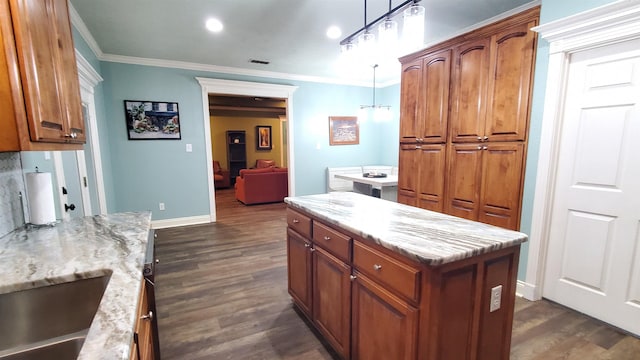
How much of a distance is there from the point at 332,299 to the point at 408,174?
6.44ft

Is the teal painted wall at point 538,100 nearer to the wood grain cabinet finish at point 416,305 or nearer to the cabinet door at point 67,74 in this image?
the wood grain cabinet finish at point 416,305

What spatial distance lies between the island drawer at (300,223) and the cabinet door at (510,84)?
178 cm

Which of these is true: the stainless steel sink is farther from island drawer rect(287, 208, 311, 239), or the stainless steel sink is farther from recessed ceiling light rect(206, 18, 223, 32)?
recessed ceiling light rect(206, 18, 223, 32)

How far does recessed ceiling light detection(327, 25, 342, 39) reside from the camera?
3.08m

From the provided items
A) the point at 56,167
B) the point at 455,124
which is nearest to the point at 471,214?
the point at 455,124

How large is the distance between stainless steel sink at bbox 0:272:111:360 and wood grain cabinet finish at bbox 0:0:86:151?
53cm

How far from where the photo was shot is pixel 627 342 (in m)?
1.88

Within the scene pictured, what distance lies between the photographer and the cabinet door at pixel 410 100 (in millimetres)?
3068

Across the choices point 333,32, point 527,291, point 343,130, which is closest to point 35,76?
point 333,32

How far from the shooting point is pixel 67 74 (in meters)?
1.53

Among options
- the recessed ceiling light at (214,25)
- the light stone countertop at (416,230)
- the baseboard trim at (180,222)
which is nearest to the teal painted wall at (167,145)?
the baseboard trim at (180,222)

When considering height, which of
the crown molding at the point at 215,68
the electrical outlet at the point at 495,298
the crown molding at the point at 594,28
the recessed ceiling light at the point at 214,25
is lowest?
the electrical outlet at the point at 495,298

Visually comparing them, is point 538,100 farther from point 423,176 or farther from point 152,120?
point 152,120

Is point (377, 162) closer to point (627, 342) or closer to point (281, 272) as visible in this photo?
point (281, 272)
